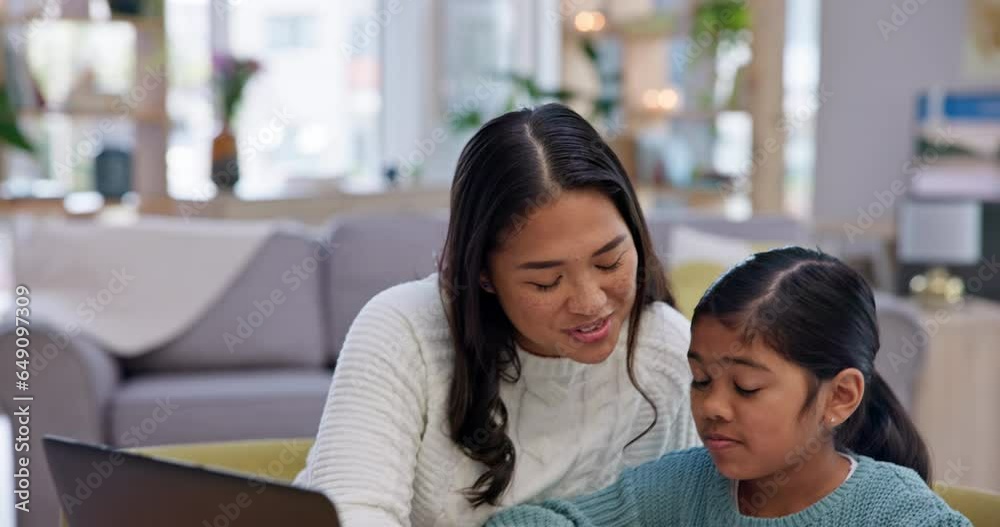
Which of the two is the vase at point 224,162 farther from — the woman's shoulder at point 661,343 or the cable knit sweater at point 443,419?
the woman's shoulder at point 661,343

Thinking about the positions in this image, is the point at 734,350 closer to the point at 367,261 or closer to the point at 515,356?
the point at 515,356

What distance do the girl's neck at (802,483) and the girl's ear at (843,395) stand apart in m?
0.04

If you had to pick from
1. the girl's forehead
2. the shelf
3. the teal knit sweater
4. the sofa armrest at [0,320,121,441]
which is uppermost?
the girl's forehead

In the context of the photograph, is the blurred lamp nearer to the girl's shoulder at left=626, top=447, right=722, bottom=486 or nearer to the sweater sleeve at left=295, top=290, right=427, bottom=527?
the girl's shoulder at left=626, top=447, right=722, bottom=486

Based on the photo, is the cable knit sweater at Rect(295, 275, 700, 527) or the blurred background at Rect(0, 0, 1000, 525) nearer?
the cable knit sweater at Rect(295, 275, 700, 527)

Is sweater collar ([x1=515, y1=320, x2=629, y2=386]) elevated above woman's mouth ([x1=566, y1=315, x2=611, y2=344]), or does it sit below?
below

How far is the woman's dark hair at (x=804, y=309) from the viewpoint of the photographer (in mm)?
1239

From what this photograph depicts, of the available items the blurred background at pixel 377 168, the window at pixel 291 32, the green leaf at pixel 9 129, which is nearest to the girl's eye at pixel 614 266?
the blurred background at pixel 377 168

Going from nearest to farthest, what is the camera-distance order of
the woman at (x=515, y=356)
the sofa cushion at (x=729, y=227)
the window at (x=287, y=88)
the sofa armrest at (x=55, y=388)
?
the woman at (x=515, y=356)
the sofa armrest at (x=55, y=388)
the sofa cushion at (x=729, y=227)
the window at (x=287, y=88)

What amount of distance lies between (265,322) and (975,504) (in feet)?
7.57

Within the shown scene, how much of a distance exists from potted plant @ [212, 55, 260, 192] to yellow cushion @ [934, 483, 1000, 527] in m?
3.81

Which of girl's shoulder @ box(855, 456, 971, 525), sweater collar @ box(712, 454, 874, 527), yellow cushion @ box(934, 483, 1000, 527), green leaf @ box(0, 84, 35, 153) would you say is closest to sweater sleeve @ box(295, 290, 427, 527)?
sweater collar @ box(712, 454, 874, 527)

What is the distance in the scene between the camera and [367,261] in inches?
136

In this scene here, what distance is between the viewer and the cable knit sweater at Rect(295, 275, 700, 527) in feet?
4.25
